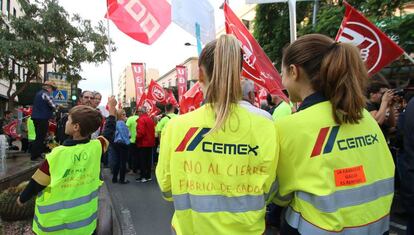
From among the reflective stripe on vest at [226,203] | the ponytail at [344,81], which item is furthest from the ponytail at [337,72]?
the reflective stripe on vest at [226,203]

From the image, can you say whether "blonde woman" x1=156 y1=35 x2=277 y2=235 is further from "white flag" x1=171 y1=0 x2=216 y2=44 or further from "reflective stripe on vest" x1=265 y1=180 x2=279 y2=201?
"white flag" x1=171 y1=0 x2=216 y2=44

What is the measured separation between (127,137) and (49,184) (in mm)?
6597

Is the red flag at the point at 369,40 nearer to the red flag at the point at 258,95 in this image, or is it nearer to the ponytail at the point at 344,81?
the red flag at the point at 258,95

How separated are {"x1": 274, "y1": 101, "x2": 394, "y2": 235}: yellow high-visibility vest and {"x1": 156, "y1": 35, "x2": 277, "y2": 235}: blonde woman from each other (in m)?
0.10

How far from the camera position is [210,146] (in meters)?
1.85

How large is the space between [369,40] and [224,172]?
3.44m

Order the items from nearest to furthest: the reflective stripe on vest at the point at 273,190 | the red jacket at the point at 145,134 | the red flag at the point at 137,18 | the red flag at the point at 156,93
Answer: the reflective stripe on vest at the point at 273,190
the red flag at the point at 137,18
the red jacket at the point at 145,134
the red flag at the point at 156,93

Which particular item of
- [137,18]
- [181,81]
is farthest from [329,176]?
[181,81]

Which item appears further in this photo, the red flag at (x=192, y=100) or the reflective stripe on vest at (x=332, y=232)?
the red flag at (x=192, y=100)

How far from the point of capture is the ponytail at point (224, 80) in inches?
71.7

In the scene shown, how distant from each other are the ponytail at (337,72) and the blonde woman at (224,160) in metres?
0.33

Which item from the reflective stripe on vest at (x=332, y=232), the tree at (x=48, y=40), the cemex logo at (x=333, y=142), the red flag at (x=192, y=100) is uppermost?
the tree at (x=48, y=40)

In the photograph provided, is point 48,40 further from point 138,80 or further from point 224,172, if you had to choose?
point 224,172

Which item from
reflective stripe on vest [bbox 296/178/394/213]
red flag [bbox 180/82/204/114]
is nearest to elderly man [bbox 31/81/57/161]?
red flag [bbox 180/82/204/114]
